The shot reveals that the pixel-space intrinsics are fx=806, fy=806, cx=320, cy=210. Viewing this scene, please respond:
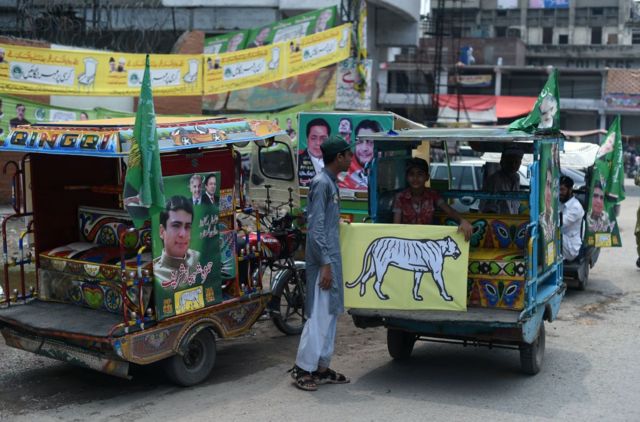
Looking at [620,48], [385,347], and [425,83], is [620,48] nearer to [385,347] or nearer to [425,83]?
[425,83]

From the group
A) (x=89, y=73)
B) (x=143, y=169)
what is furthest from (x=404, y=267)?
(x=89, y=73)

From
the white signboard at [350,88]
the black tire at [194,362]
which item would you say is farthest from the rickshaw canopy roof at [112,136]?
the white signboard at [350,88]

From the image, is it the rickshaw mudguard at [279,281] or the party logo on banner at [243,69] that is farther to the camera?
the party logo on banner at [243,69]

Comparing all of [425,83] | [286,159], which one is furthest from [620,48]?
[286,159]

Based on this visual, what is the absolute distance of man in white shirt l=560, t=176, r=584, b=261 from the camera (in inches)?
411

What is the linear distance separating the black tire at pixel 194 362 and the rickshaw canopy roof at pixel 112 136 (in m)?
1.57

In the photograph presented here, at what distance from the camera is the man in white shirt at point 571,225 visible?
10430 millimetres

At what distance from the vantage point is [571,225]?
10.5m

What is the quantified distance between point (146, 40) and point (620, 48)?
43691 millimetres

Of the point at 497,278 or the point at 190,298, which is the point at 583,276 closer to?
the point at 497,278

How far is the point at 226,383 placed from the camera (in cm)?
653

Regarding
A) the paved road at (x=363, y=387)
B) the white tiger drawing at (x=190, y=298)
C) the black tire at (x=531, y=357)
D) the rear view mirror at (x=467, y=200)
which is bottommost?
the paved road at (x=363, y=387)

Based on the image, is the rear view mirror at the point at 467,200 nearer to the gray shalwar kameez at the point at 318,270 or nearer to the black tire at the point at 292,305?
the black tire at the point at 292,305

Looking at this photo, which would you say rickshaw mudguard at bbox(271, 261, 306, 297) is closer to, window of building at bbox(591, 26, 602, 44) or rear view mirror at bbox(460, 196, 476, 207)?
rear view mirror at bbox(460, 196, 476, 207)
